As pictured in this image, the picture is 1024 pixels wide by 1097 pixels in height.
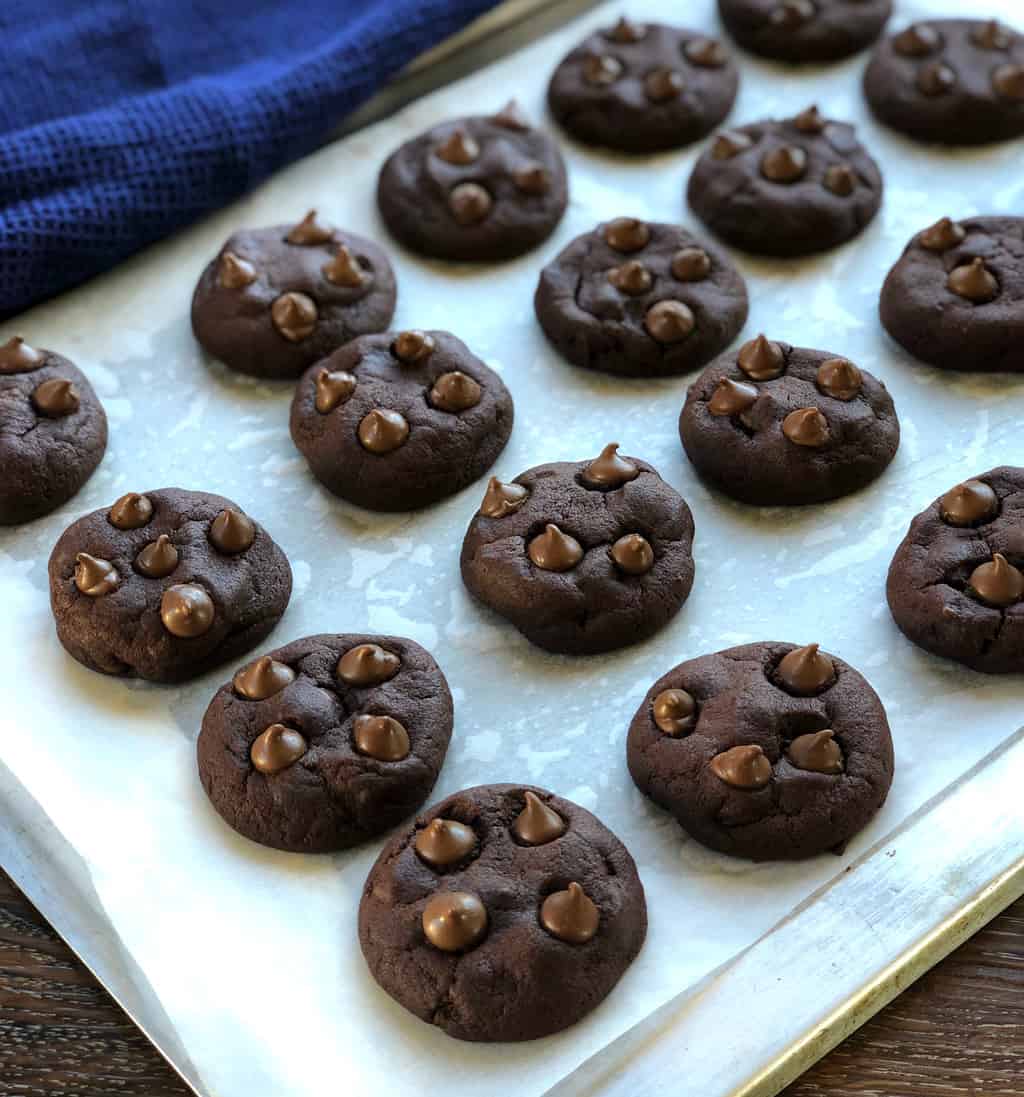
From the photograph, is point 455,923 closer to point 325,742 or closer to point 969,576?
point 325,742

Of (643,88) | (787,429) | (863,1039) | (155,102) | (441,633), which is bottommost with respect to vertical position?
(863,1039)

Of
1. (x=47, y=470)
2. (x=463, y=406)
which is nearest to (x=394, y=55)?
(x=463, y=406)

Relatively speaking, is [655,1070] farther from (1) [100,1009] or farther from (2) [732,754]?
(1) [100,1009]

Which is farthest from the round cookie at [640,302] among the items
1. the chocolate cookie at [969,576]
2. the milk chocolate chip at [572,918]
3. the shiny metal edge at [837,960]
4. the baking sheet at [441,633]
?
the milk chocolate chip at [572,918]

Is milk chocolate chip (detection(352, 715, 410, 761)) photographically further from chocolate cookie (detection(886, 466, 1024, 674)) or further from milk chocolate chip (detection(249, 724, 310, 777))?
chocolate cookie (detection(886, 466, 1024, 674))

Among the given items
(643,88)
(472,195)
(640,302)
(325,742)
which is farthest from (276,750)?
(643,88)

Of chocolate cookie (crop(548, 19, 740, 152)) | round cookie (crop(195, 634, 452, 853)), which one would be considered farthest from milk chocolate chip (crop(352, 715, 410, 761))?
chocolate cookie (crop(548, 19, 740, 152))
